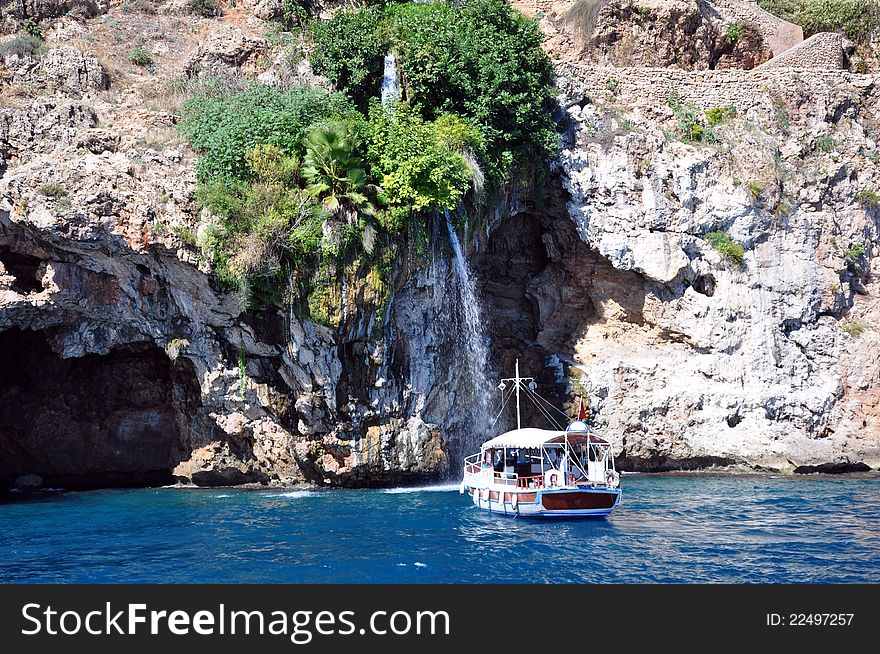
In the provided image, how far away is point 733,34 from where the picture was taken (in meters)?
34.5

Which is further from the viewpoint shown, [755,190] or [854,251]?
[854,251]

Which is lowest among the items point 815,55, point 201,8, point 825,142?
point 825,142

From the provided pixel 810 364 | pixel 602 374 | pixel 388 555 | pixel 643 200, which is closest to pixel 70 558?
pixel 388 555

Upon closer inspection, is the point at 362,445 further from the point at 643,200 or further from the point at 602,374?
the point at 643,200

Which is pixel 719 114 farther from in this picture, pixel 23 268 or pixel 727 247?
pixel 23 268

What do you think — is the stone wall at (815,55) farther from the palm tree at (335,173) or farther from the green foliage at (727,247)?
the palm tree at (335,173)

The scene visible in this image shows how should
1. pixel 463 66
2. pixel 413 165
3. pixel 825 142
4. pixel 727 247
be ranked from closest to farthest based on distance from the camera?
1. pixel 413 165
2. pixel 463 66
3. pixel 727 247
4. pixel 825 142

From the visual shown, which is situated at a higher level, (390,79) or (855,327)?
(390,79)

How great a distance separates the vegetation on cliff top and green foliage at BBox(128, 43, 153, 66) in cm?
353

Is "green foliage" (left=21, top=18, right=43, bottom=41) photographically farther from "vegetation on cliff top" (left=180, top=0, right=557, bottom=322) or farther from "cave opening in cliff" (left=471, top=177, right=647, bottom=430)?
"cave opening in cliff" (left=471, top=177, right=647, bottom=430)

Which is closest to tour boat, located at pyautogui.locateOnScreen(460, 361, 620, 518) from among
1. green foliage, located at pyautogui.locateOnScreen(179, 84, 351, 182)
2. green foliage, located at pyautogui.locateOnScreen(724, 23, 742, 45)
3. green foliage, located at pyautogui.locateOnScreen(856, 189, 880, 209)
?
green foliage, located at pyautogui.locateOnScreen(179, 84, 351, 182)

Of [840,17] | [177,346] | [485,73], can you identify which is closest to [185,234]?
[177,346]

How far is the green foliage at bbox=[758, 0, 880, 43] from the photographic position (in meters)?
35.5

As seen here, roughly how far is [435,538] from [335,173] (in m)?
11.0
